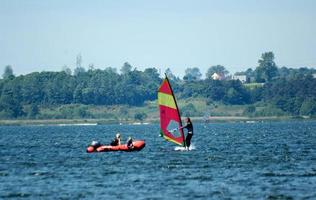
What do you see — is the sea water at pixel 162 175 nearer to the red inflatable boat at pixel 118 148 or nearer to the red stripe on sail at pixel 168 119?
the red inflatable boat at pixel 118 148

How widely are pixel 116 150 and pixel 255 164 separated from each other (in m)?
16.1

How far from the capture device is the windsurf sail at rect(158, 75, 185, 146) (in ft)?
277

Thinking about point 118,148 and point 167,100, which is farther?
point 167,100

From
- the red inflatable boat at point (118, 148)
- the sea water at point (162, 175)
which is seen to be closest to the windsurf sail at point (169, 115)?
the sea water at point (162, 175)

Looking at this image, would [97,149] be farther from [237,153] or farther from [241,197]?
[241,197]

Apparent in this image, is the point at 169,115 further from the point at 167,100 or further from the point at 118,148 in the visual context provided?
the point at 118,148

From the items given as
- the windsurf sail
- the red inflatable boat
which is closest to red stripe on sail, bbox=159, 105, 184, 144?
the windsurf sail

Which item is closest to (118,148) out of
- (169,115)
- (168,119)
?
(168,119)

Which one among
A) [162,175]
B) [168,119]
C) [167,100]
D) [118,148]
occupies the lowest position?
[162,175]

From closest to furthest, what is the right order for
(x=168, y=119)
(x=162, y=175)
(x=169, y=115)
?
1. (x=162, y=175)
2. (x=168, y=119)
3. (x=169, y=115)

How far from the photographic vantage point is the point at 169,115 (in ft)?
279

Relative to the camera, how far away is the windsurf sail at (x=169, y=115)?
8444 centimetres

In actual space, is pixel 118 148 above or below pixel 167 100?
below

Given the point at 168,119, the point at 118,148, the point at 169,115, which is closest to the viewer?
the point at 118,148
